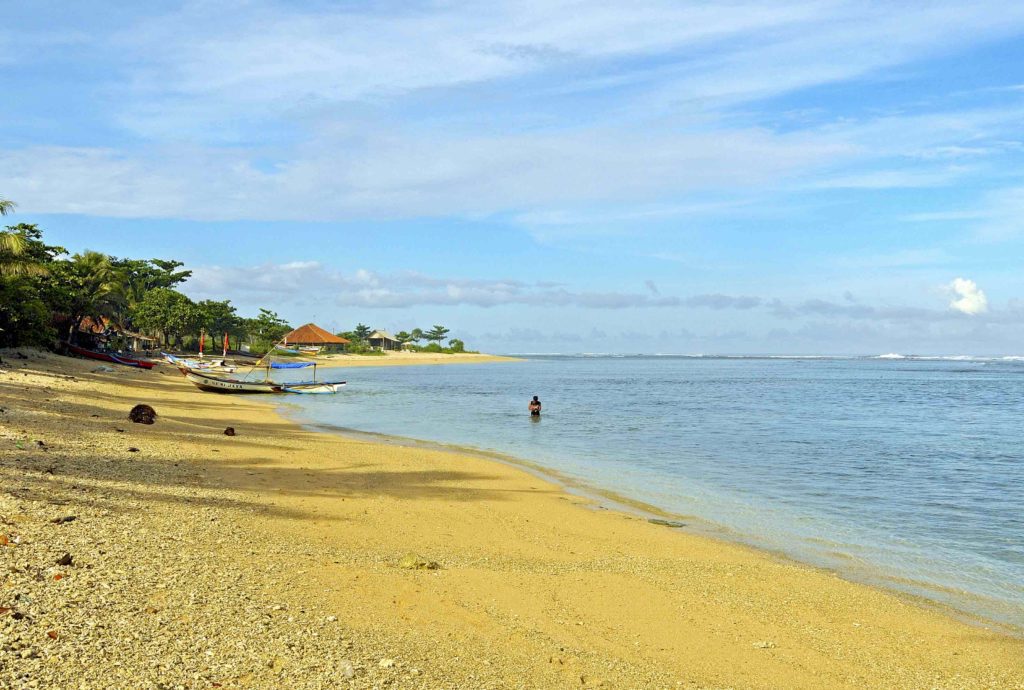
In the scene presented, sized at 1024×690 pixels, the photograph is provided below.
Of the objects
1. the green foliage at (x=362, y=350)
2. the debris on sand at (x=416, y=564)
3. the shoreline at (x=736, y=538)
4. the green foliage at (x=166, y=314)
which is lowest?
the shoreline at (x=736, y=538)

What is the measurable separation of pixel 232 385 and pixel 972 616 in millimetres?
43691

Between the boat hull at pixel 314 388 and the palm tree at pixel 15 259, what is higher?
the palm tree at pixel 15 259

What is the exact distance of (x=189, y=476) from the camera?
1429cm

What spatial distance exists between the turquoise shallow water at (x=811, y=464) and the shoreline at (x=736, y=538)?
96mm

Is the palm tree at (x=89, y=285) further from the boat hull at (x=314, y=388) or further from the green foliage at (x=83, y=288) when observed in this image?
the boat hull at (x=314, y=388)

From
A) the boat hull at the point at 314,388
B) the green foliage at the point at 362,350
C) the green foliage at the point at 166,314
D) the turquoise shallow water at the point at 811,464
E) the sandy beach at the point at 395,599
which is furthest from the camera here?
the green foliage at the point at 362,350

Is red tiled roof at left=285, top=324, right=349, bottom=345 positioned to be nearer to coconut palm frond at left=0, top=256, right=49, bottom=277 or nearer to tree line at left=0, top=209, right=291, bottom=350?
tree line at left=0, top=209, right=291, bottom=350

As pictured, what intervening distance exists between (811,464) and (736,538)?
38.0 ft

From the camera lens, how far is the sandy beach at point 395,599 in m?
6.07

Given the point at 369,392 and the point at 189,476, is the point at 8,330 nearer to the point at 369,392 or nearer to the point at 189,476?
the point at 369,392

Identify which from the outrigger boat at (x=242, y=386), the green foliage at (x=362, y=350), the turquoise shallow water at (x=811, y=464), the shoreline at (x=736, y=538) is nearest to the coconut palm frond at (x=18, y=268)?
the outrigger boat at (x=242, y=386)

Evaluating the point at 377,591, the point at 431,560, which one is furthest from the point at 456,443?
the point at 377,591

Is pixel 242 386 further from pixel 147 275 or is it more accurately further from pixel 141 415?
pixel 147 275

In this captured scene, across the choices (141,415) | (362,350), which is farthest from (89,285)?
(362,350)
